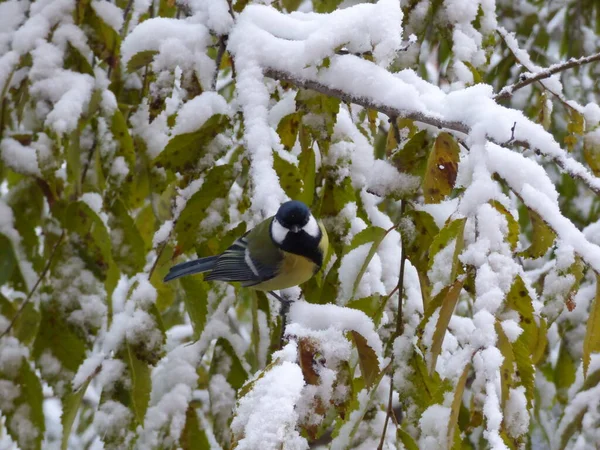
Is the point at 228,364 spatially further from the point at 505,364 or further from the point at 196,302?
the point at 505,364

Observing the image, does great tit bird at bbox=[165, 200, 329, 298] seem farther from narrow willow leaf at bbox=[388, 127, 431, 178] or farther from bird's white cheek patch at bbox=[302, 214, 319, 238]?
narrow willow leaf at bbox=[388, 127, 431, 178]

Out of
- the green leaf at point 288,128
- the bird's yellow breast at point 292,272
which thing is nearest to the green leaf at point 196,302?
the bird's yellow breast at point 292,272

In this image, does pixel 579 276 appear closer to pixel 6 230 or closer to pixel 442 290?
pixel 442 290

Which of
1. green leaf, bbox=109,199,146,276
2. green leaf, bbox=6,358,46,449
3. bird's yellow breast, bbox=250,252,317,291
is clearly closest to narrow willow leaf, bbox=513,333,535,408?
bird's yellow breast, bbox=250,252,317,291

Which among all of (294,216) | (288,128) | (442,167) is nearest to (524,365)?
(442,167)

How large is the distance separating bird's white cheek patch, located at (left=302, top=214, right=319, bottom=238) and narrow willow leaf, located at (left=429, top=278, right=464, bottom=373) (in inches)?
33.8

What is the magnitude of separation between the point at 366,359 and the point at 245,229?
1.53 ft

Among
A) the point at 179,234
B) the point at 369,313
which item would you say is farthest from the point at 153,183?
the point at 369,313

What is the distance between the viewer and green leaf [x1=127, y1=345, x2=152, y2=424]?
1.38m

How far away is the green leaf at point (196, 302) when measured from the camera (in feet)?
4.73

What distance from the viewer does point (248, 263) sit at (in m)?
1.73

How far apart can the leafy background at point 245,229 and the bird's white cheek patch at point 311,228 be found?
0.54 feet

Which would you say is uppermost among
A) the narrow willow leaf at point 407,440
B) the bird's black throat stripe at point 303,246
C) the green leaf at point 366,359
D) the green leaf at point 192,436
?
the bird's black throat stripe at point 303,246

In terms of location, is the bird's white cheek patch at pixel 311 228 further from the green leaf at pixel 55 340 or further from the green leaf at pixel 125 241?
the green leaf at pixel 55 340
